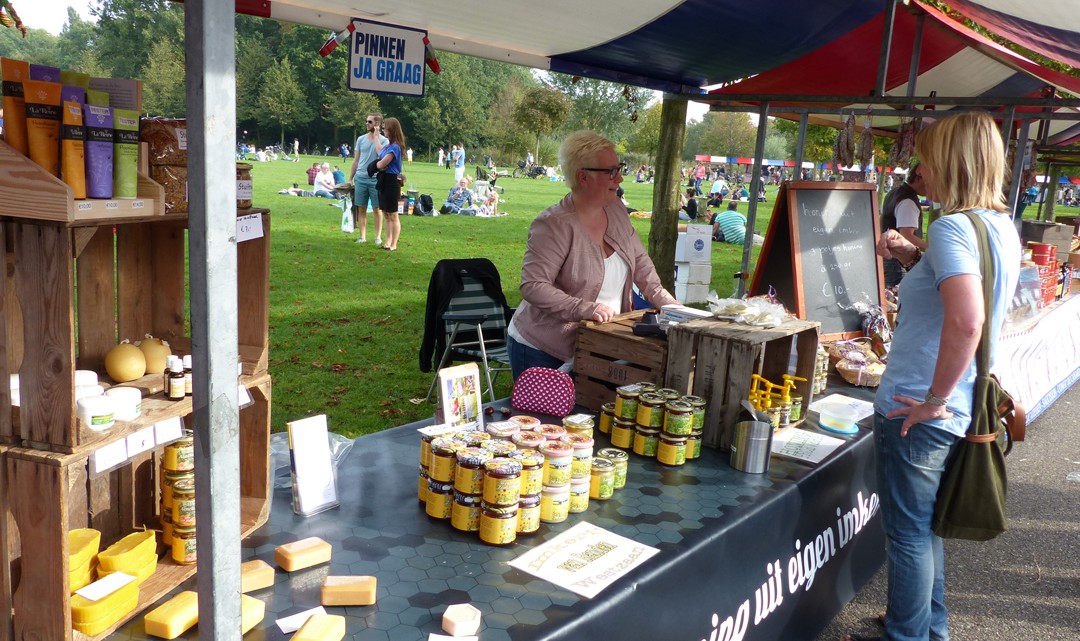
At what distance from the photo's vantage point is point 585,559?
186cm

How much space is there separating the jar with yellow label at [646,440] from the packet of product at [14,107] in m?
1.82

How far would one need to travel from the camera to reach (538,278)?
3268 millimetres

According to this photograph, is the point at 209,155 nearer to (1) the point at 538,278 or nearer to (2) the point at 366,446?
(2) the point at 366,446

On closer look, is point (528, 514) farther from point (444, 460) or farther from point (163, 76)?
point (163, 76)

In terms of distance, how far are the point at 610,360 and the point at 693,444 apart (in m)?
→ 0.53

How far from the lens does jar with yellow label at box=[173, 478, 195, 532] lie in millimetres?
1650

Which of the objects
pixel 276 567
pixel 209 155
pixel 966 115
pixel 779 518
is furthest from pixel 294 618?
pixel 966 115

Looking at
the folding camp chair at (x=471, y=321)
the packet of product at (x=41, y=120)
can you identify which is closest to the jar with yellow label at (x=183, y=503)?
the packet of product at (x=41, y=120)

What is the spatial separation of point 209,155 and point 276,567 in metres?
1.10

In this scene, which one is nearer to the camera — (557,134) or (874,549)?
(874,549)

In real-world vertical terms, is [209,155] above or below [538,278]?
above

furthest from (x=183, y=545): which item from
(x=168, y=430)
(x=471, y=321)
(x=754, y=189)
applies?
(x=754, y=189)

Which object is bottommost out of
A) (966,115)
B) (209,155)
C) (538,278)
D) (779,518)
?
(779,518)

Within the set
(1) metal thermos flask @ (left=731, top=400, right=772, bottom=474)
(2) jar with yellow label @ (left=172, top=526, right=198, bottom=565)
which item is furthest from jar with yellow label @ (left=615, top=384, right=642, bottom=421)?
(2) jar with yellow label @ (left=172, top=526, right=198, bottom=565)
